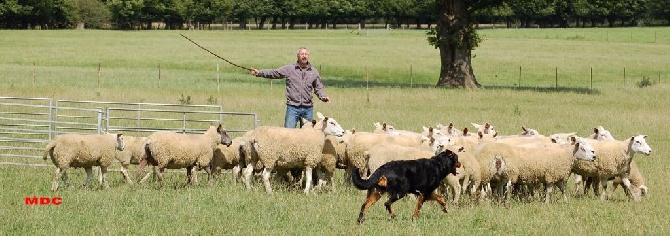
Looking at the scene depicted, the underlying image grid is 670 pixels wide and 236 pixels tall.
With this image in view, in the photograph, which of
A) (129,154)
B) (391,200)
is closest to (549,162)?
(391,200)

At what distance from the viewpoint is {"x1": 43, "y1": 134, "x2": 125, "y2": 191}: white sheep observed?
16.1 metres

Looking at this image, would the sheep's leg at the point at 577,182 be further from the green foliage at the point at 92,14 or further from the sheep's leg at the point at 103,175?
the green foliage at the point at 92,14

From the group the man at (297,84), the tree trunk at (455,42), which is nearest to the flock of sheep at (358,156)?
the man at (297,84)

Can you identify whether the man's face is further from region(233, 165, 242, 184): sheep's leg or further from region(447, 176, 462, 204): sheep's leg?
region(447, 176, 462, 204): sheep's leg

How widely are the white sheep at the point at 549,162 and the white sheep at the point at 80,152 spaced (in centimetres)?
667

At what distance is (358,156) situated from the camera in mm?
17734

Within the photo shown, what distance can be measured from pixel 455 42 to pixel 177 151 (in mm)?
28620

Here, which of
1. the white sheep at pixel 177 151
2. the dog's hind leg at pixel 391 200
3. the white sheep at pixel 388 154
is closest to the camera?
the dog's hind leg at pixel 391 200

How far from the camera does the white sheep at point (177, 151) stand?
16.8 meters

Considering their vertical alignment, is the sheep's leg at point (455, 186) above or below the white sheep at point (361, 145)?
below

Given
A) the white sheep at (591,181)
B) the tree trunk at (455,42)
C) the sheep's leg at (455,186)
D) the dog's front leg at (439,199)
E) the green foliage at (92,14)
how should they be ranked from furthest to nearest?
the green foliage at (92,14)
the tree trunk at (455,42)
the white sheep at (591,181)
the sheep's leg at (455,186)
the dog's front leg at (439,199)

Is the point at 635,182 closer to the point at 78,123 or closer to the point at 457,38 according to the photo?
the point at 78,123

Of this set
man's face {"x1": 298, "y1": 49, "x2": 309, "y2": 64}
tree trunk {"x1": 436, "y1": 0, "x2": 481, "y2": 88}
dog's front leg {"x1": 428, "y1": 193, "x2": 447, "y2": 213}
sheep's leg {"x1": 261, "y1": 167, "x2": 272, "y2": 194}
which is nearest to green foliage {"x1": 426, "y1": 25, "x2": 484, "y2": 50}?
tree trunk {"x1": 436, "y1": 0, "x2": 481, "y2": 88}

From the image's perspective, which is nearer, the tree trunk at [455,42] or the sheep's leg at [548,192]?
the sheep's leg at [548,192]
